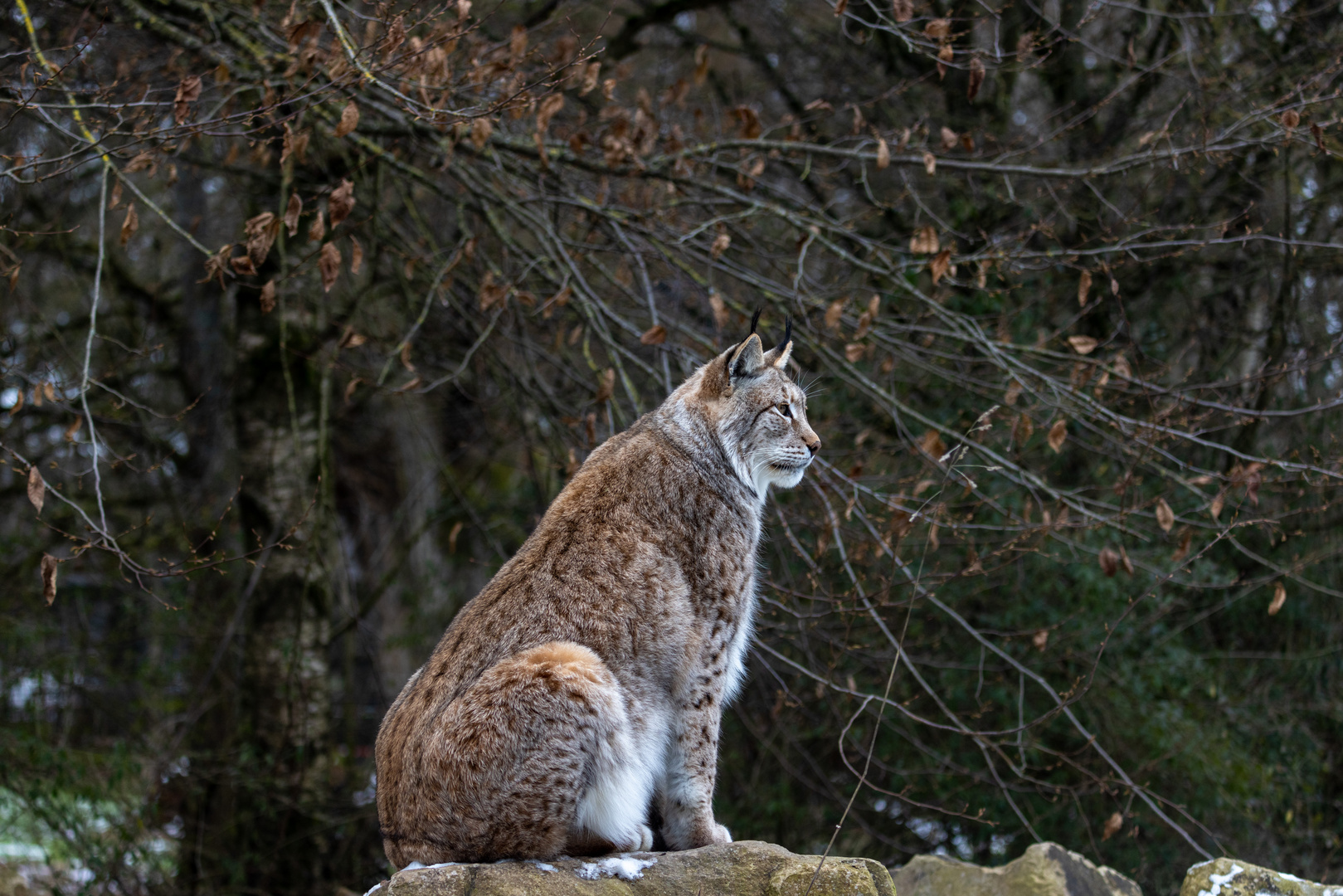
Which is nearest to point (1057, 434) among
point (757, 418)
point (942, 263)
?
point (942, 263)

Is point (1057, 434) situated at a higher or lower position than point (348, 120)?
lower

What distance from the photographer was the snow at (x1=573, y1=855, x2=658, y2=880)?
3846mm

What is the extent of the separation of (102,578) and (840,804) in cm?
659

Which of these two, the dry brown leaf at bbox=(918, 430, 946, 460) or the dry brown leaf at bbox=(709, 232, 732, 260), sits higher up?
the dry brown leaf at bbox=(709, 232, 732, 260)


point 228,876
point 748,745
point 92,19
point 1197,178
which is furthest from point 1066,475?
point 92,19

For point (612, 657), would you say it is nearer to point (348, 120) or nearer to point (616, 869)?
point (616, 869)

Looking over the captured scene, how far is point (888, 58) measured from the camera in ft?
32.9

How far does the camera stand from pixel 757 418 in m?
5.01

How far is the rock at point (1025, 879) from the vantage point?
502 centimetres

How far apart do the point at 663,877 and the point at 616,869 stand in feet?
0.54

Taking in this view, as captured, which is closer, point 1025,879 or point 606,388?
point 1025,879

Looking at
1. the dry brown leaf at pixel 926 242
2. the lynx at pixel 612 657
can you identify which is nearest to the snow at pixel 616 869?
the lynx at pixel 612 657

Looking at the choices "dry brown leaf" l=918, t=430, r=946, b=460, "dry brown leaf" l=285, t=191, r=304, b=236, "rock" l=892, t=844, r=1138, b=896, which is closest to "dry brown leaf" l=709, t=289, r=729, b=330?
"dry brown leaf" l=918, t=430, r=946, b=460

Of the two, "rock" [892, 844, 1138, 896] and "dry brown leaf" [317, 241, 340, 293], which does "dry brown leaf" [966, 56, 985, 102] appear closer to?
"dry brown leaf" [317, 241, 340, 293]
